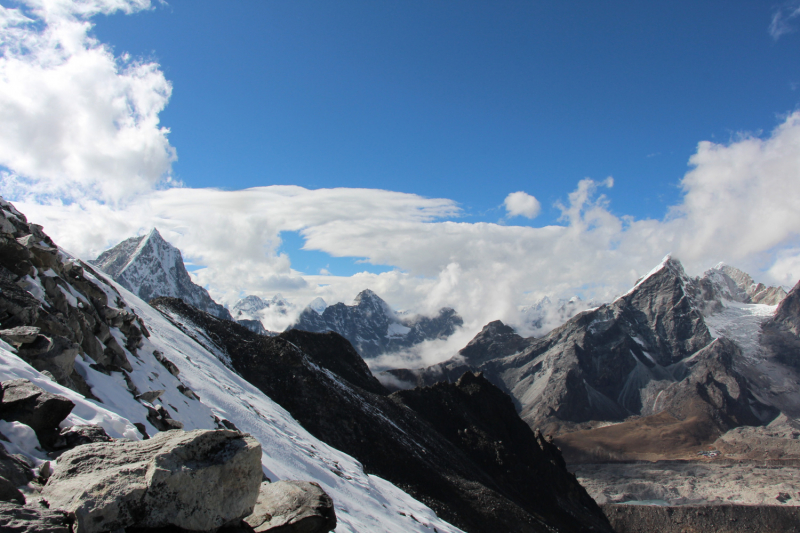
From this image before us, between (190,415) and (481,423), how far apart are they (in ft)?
268

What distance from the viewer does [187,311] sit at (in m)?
69.2

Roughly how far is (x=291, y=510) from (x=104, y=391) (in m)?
11.6

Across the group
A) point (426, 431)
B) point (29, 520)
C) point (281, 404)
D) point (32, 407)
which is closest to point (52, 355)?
point (32, 407)

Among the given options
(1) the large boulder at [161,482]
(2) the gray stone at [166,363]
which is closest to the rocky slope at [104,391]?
(2) the gray stone at [166,363]

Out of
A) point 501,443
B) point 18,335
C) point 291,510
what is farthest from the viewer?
point 501,443

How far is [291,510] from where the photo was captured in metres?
11.4

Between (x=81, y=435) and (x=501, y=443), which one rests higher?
(x=81, y=435)

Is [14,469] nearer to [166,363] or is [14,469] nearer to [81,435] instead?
[81,435]

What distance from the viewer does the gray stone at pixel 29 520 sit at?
6879 millimetres

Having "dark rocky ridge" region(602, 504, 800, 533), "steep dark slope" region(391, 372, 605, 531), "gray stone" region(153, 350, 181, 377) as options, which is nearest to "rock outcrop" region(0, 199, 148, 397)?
"gray stone" region(153, 350, 181, 377)

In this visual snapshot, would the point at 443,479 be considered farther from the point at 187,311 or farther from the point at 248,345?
the point at 187,311

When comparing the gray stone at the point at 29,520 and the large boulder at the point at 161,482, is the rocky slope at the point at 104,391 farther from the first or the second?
the large boulder at the point at 161,482

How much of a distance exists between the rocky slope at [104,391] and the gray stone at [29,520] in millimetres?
27

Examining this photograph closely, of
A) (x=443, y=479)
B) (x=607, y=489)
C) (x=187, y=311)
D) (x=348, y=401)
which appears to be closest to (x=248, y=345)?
(x=187, y=311)
